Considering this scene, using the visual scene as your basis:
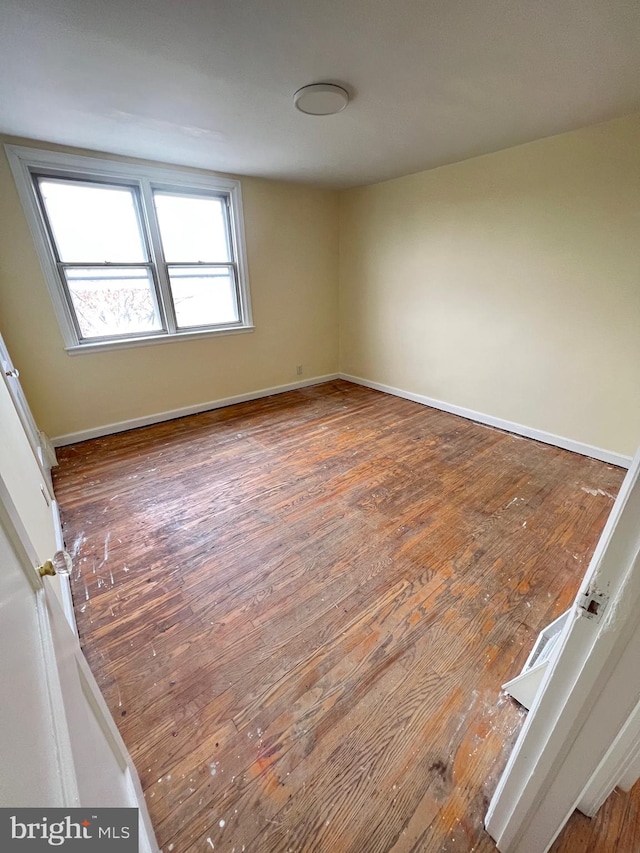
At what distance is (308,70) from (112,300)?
236 cm

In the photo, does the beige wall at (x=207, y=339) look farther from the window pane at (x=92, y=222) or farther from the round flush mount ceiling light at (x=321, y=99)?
the round flush mount ceiling light at (x=321, y=99)

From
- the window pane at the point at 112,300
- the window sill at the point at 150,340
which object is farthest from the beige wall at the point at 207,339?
the window pane at the point at 112,300

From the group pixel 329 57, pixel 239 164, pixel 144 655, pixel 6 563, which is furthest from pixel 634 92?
pixel 144 655

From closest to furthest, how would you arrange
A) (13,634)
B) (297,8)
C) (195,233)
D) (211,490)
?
(13,634), (297,8), (211,490), (195,233)

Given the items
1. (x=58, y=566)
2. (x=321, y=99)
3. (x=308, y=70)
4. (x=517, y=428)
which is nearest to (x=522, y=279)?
(x=517, y=428)

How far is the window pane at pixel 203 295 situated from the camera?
3330mm

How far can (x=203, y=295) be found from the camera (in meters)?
3.50

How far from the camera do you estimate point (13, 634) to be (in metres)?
0.49

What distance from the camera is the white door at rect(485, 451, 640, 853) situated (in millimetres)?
523

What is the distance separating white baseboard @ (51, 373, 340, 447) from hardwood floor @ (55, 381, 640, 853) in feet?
0.73

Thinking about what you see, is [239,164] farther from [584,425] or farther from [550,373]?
[584,425]

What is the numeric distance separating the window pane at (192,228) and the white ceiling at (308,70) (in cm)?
62

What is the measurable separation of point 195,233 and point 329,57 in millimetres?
2218
